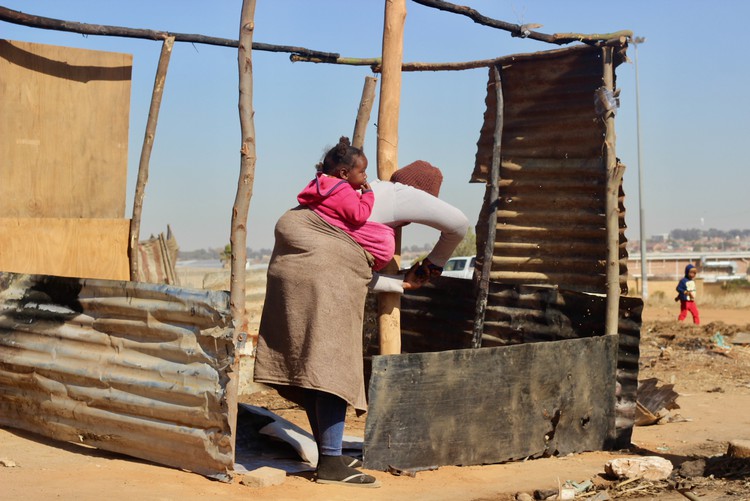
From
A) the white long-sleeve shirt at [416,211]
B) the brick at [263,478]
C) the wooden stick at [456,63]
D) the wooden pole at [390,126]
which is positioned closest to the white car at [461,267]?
the wooden stick at [456,63]

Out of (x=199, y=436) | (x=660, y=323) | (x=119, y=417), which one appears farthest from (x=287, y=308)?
(x=660, y=323)

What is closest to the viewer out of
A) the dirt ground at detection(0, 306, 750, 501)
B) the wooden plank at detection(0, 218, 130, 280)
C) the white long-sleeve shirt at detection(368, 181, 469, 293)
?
the dirt ground at detection(0, 306, 750, 501)

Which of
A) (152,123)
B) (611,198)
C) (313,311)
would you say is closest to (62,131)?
(152,123)

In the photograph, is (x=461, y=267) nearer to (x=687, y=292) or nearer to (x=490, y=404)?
(x=687, y=292)

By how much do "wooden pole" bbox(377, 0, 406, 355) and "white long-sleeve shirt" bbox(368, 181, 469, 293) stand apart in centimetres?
37

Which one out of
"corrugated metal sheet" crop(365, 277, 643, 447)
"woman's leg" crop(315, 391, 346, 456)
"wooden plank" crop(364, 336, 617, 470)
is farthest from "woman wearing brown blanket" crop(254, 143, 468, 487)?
"corrugated metal sheet" crop(365, 277, 643, 447)

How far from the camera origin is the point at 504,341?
703cm

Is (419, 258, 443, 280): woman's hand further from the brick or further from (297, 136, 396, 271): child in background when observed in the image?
the brick

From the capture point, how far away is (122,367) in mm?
5062

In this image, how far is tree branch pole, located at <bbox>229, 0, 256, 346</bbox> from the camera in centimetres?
494

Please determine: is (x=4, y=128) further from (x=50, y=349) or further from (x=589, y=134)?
(x=589, y=134)

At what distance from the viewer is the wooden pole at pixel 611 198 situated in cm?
653

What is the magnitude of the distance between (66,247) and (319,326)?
2852 millimetres

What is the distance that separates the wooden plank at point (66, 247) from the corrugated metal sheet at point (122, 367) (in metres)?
0.88
